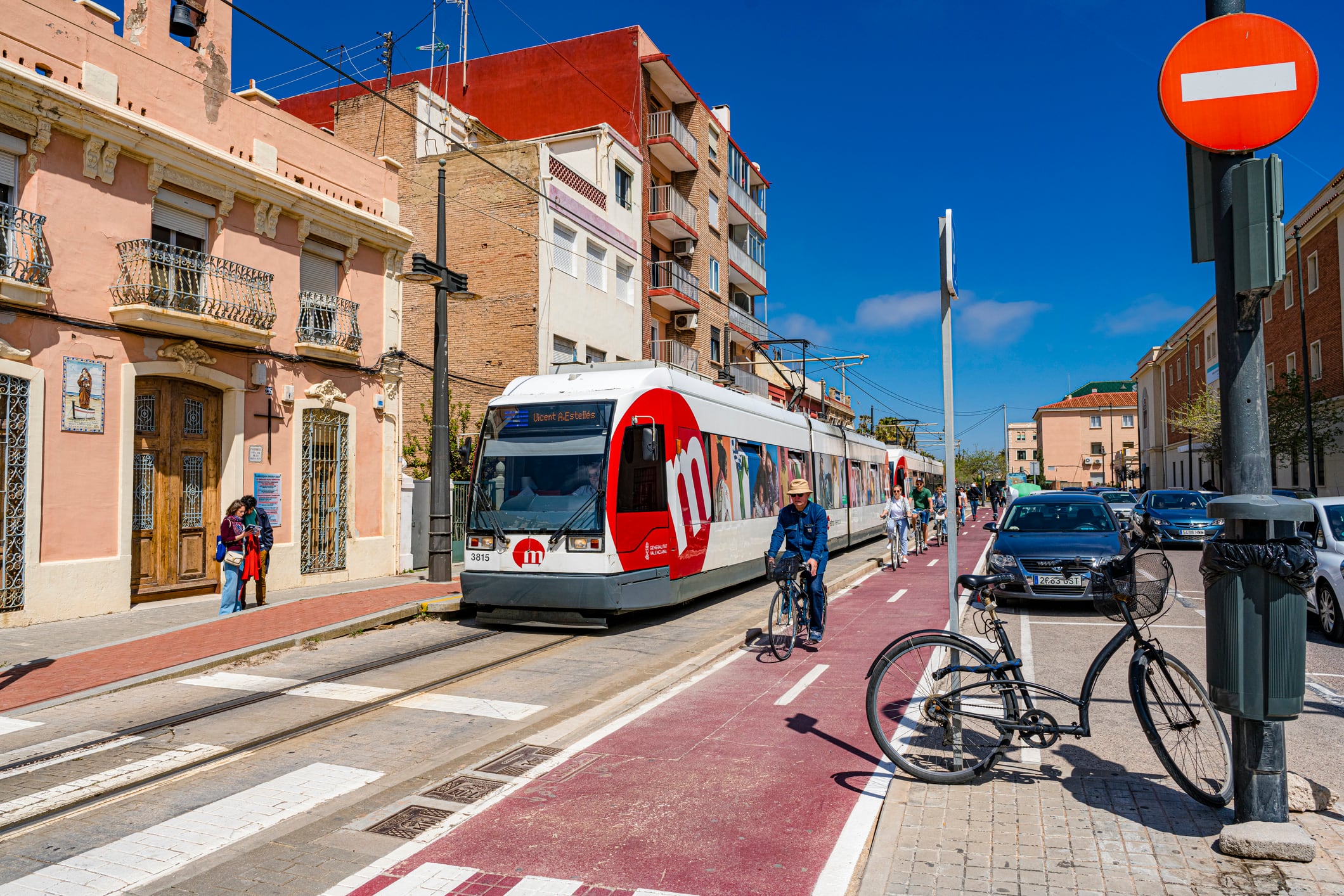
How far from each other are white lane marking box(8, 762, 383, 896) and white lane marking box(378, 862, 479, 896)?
1.12 m

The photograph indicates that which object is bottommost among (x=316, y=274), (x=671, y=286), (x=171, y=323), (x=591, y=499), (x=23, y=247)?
(x=591, y=499)

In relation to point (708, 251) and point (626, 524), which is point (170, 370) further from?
point (708, 251)

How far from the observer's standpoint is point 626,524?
10.9 metres

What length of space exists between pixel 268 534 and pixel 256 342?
339cm

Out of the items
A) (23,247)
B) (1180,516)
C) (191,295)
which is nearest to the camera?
(23,247)

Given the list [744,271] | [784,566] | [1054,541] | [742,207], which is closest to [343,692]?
[784,566]

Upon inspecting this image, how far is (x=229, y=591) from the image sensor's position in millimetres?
12492

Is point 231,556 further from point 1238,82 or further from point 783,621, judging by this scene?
point 1238,82

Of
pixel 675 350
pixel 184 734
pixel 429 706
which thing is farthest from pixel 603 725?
pixel 675 350

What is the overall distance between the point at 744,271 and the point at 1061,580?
3191cm

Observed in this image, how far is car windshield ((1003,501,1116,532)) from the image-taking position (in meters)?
12.9

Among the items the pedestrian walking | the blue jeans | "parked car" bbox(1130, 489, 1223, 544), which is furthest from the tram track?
"parked car" bbox(1130, 489, 1223, 544)

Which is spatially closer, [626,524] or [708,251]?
[626,524]

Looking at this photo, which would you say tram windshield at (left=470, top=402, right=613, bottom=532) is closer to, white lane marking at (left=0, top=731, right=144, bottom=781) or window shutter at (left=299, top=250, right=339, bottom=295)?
white lane marking at (left=0, top=731, right=144, bottom=781)
